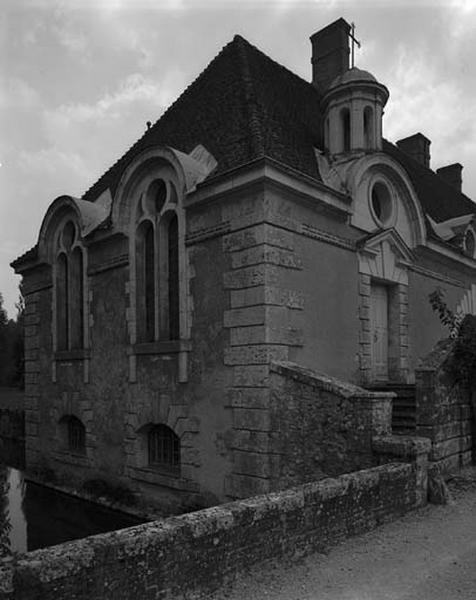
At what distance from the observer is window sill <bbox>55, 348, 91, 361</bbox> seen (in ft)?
39.2

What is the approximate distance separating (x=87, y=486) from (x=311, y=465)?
5739 mm

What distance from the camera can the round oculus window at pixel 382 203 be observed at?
11547 millimetres

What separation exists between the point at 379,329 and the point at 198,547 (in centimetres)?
841

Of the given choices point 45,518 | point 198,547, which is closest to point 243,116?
point 198,547

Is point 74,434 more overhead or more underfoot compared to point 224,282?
more underfoot

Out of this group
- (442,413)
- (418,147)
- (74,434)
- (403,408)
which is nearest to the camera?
(442,413)

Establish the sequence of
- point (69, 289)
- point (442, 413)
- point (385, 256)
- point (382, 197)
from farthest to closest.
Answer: point (69, 289)
point (382, 197)
point (385, 256)
point (442, 413)

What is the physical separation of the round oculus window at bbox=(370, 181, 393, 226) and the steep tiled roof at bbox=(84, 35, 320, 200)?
5.34ft

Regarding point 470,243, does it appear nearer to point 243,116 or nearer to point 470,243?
point 470,243

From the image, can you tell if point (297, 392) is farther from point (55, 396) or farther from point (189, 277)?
point (55, 396)

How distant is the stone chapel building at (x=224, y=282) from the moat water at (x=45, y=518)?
0.69 metres

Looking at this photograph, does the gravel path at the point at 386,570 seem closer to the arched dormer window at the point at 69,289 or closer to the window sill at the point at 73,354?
the window sill at the point at 73,354

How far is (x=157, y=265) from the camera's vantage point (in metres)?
10.4

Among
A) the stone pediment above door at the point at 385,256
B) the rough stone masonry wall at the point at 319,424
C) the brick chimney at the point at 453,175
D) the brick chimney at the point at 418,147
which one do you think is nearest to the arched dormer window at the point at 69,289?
the rough stone masonry wall at the point at 319,424
